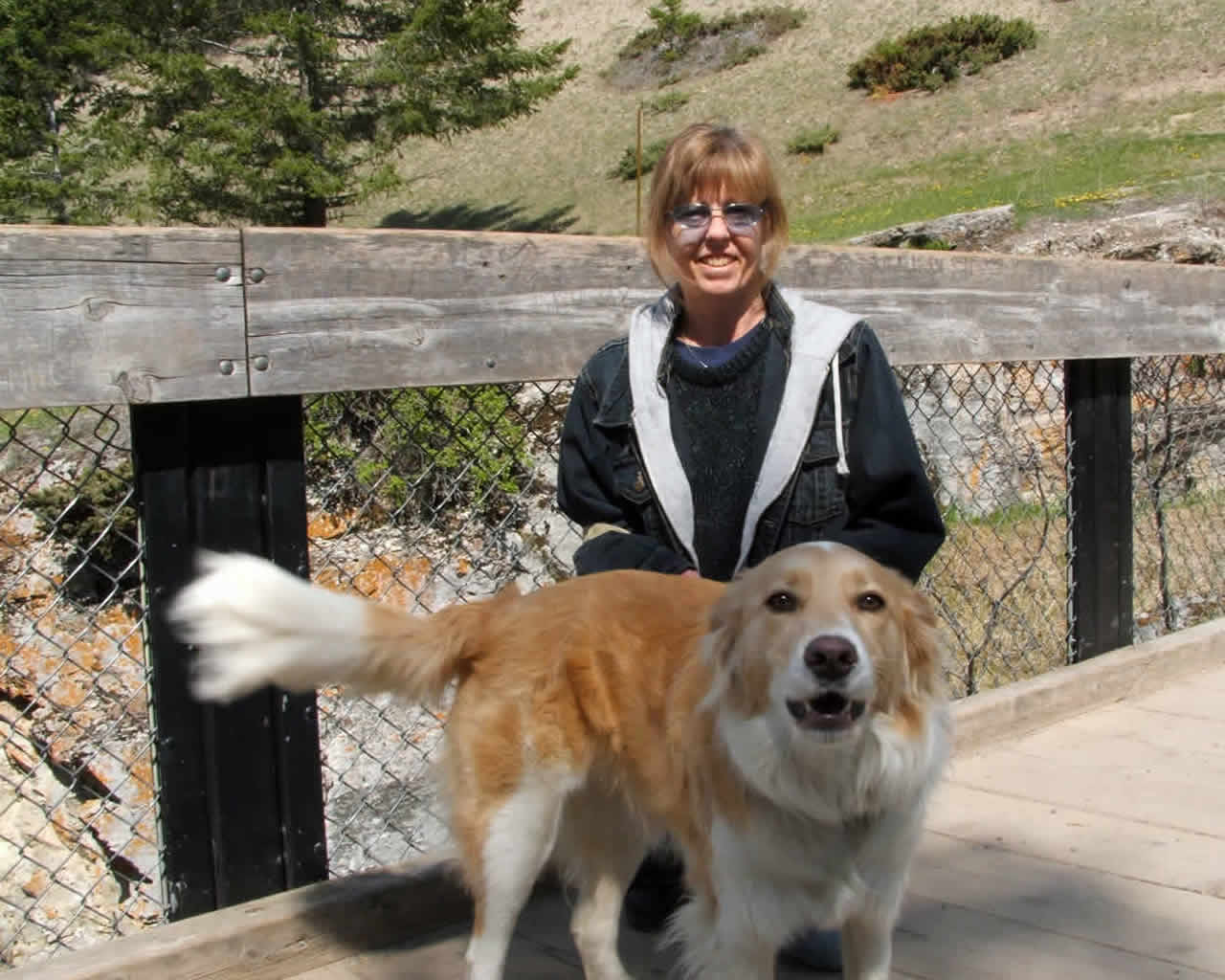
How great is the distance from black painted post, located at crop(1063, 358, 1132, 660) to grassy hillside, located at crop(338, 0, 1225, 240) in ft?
39.2

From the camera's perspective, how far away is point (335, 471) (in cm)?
414

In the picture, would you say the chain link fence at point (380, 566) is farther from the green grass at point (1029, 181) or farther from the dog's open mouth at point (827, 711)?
the green grass at point (1029, 181)

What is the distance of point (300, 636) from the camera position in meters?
2.57

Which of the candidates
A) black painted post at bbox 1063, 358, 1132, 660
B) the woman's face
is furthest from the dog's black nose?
black painted post at bbox 1063, 358, 1132, 660

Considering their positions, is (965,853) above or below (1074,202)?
below

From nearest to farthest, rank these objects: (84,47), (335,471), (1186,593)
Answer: (335,471), (1186,593), (84,47)

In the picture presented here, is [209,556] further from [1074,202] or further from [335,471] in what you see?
[1074,202]

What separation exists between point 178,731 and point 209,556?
1.29 feet

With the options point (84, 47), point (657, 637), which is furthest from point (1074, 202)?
point (84, 47)

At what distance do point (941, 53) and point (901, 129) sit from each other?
232 inches

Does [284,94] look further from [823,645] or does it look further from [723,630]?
[823,645]

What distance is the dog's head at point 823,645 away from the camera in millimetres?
2260

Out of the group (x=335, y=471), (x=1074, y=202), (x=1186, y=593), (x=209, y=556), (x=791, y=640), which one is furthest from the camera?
(x=1074, y=202)

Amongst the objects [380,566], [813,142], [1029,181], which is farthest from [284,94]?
[380,566]
